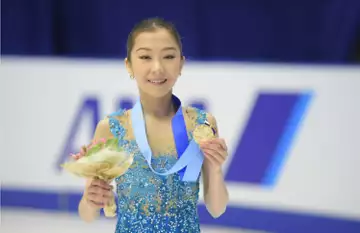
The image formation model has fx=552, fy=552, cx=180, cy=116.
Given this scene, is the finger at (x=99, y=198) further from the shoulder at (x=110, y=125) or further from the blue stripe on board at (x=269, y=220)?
the blue stripe on board at (x=269, y=220)

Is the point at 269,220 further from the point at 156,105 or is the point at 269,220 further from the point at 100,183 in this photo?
the point at 100,183

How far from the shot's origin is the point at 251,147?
3623 millimetres

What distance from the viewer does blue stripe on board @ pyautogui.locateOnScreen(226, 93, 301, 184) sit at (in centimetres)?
356

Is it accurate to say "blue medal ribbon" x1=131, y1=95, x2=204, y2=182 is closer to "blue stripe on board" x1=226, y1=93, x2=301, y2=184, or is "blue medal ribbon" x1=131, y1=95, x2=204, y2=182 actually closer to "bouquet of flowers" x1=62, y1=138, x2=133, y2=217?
"bouquet of flowers" x1=62, y1=138, x2=133, y2=217

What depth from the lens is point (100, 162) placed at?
Answer: 112 cm

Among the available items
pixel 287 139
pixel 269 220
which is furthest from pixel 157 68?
pixel 269 220

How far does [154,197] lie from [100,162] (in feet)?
0.78

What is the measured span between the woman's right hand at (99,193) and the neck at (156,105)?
26 centimetres

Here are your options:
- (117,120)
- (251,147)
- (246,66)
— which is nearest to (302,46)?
(246,66)

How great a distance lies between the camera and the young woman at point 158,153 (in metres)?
1.28

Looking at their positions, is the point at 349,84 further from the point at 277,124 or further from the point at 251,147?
the point at 251,147

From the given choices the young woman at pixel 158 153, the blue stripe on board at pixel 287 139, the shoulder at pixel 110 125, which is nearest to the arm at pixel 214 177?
the young woman at pixel 158 153

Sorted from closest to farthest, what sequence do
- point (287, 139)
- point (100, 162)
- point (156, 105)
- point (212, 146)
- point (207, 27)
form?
Result: point (100, 162)
point (212, 146)
point (156, 105)
point (287, 139)
point (207, 27)

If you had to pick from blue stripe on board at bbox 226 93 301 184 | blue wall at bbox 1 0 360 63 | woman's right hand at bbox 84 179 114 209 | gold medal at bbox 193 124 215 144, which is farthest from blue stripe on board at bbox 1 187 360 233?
woman's right hand at bbox 84 179 114 209
